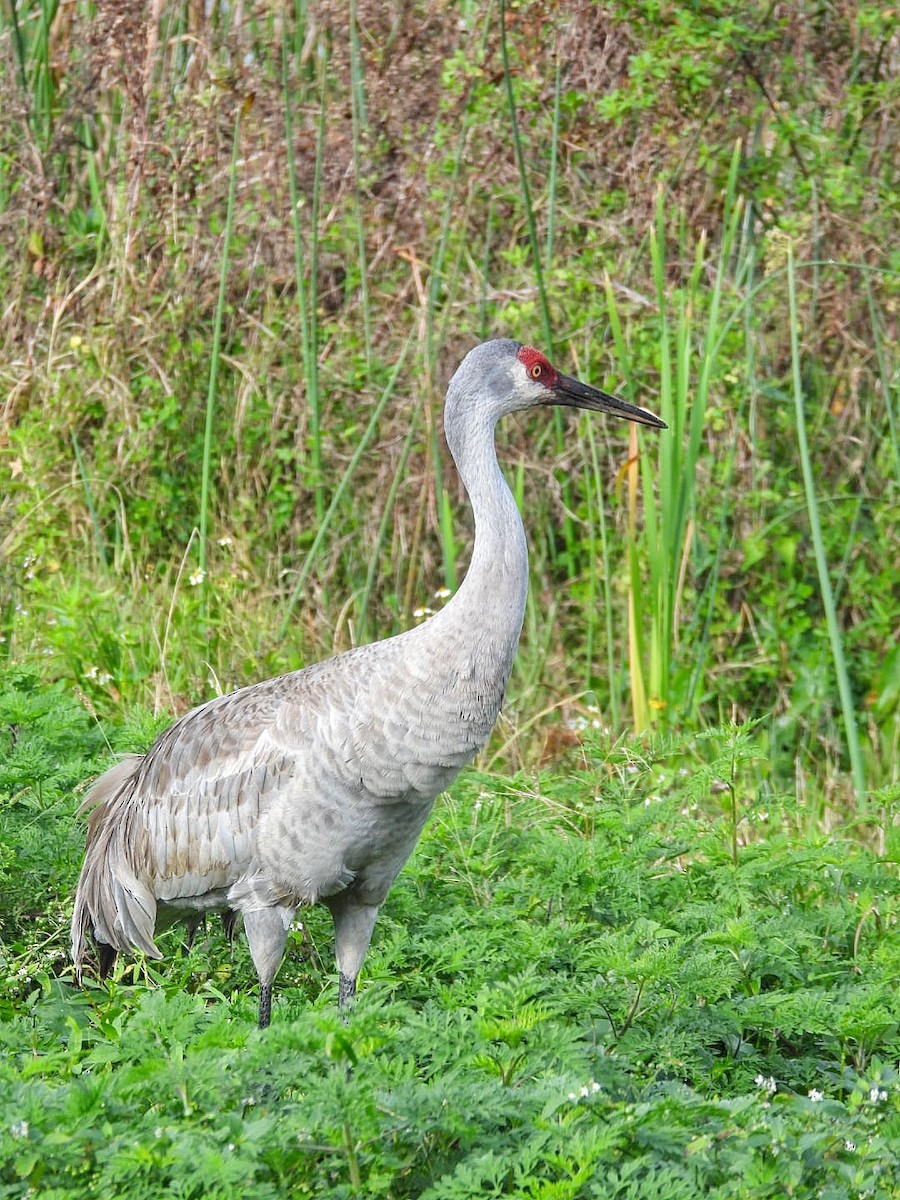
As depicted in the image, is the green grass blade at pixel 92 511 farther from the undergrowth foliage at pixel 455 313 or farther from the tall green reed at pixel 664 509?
the tall green reed at pixel 664 509

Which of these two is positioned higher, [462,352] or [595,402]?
[595,402]

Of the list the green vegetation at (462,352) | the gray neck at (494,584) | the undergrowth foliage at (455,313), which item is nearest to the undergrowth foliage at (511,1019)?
the green vegetation at (462,352)

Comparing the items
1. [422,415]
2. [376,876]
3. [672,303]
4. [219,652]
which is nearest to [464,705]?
[376,876]

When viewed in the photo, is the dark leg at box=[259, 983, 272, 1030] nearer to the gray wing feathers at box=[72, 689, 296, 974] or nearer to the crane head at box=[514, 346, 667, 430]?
the gray wing feathers at box=[72, 689, 296, 974]

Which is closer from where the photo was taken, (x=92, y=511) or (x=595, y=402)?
(x=595, y=402)

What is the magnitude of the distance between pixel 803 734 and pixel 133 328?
2.93 meters

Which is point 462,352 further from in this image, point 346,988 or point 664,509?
point 346,988

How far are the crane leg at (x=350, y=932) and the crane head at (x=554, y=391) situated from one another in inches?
44.5

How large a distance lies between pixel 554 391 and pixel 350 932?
4.11 ft

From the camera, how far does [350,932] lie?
11.4ft

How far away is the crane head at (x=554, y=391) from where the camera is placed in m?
3.51

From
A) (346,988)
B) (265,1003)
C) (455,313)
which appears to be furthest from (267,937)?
(455,313)

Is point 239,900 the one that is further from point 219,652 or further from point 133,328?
point 133,328

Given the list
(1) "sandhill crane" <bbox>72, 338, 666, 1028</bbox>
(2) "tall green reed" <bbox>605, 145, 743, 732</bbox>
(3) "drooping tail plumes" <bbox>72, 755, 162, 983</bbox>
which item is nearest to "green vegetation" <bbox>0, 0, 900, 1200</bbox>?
(2) "tall green reed" <bbox>605, 145, 743, 732</bbox>
